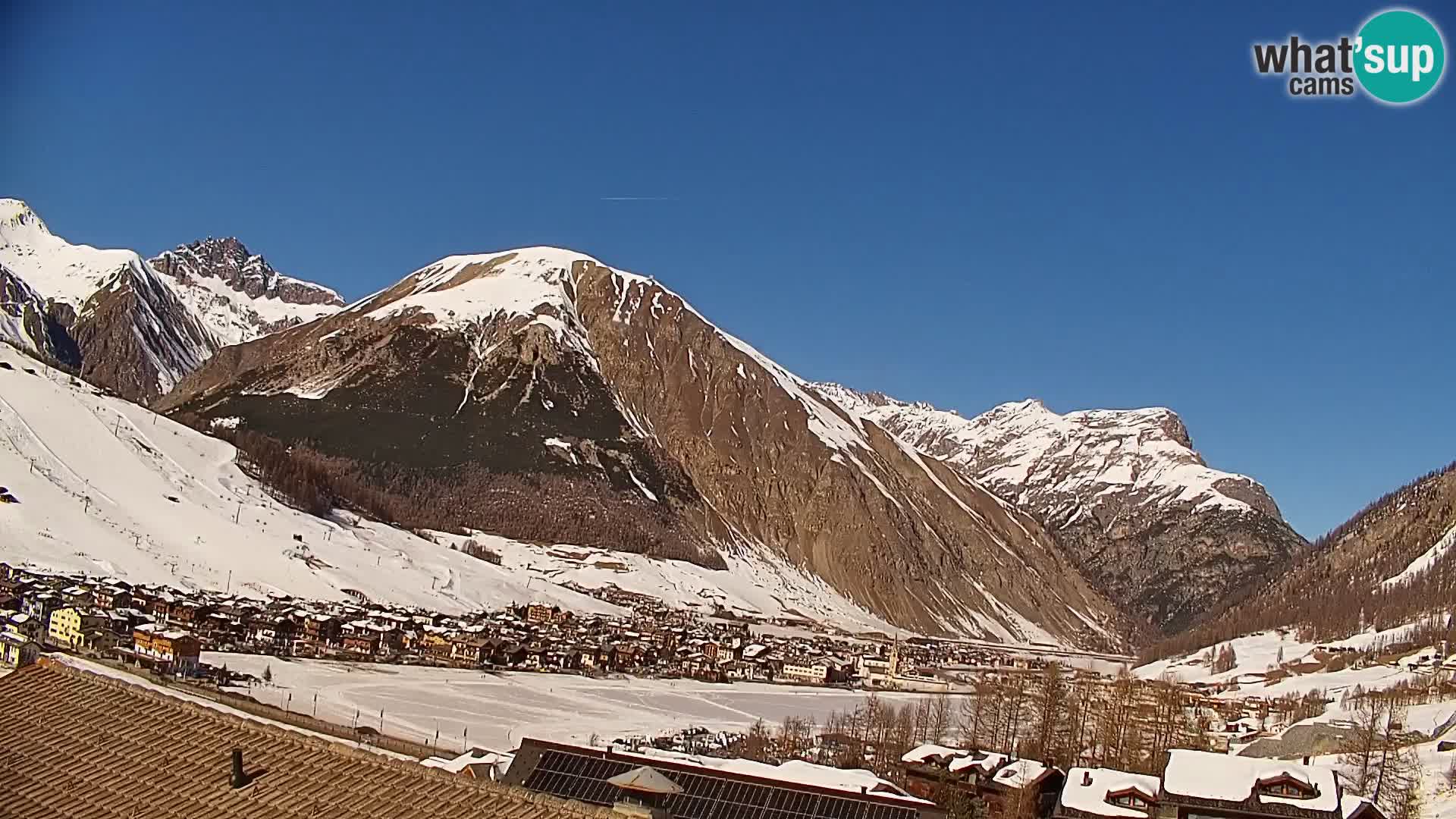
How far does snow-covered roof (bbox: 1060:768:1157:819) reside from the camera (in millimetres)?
37156

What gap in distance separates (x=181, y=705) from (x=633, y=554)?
7174 inches

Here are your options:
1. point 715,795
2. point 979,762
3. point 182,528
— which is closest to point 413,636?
point 182,528

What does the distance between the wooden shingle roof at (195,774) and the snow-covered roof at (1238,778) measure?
1270 inches

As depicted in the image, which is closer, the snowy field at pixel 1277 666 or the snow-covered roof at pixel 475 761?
the snow-covered roof at pixel 475 761

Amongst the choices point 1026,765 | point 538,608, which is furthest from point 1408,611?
point 1026,765

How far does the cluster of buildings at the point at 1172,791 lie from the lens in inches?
1366

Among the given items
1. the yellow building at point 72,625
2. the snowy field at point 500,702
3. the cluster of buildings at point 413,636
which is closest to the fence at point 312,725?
the snowy field at point 500,702

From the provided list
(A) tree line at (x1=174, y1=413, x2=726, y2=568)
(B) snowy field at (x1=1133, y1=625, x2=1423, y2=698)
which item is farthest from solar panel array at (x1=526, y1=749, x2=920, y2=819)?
(A) tree line at (x1=174, y1=413, x2=726, y2=568)

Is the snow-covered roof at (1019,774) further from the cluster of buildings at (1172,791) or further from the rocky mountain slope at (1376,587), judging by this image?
the rocky mountain slope at (1376,587)

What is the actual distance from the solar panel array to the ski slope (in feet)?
246

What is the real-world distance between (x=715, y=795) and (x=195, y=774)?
22.8m

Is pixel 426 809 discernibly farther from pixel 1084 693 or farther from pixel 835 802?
pixel 1084 693

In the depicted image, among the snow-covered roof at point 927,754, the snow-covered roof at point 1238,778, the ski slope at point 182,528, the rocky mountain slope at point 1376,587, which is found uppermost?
the rocky mountain slope at point 1376,587

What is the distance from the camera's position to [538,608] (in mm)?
→ 129000
